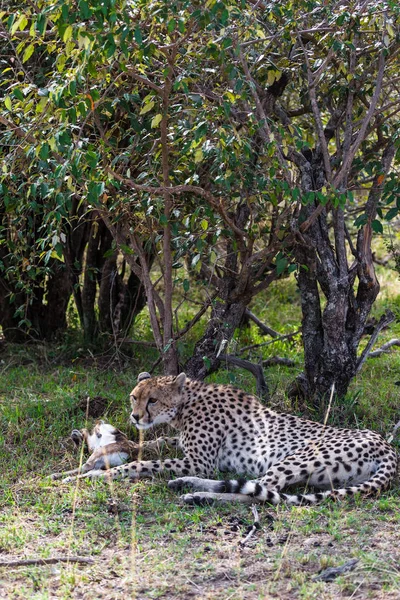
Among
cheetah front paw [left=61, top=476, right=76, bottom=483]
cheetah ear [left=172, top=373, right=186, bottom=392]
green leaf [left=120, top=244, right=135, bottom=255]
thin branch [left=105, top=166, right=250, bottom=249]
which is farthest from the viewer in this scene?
green leaf [left=120, top=244, right=135, bottom=255]

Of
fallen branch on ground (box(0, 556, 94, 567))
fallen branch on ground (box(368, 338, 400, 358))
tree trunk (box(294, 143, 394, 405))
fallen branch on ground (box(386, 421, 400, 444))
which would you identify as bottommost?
fallen branch on ground (box(0, 556, 94, 567))

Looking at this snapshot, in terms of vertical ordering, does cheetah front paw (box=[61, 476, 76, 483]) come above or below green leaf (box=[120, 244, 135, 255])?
below

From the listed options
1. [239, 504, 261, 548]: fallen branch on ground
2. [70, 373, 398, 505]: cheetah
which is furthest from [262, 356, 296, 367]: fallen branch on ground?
[239, 504, 261, 548]: fallen branch on ground

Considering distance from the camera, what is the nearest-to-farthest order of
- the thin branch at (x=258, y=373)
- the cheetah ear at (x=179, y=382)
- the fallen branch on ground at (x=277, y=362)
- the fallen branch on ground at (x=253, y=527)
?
1. the fallen branch on ground at (x=253, y=527)
2. the cheetah ear at (x=179, y=382)
3. the thin branch at (x=258, y=373)
4. the fallen branch on ground at (x=277, y=362)

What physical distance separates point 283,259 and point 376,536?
6.01 ft

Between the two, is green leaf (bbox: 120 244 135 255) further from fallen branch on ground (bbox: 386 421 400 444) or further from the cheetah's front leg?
fallen branch on ground (bbox: 386 421 400 444)

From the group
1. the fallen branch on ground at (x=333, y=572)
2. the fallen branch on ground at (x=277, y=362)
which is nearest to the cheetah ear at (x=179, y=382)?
the fallen branch on ground at (x=277, y=362)

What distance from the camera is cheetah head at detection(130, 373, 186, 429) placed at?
533 centimetres

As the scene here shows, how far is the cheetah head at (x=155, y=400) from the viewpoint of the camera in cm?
533

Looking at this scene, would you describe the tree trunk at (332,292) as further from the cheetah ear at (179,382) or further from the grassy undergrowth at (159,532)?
the cheetah ear at (179,382)

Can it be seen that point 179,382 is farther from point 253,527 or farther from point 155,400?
point 253,527

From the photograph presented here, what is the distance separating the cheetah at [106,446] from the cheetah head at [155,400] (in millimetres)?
125

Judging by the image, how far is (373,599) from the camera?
344cm

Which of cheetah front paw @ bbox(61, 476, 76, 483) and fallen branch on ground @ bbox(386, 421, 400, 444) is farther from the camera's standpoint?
fallen branch on ground @ bbox(386, 421, 400, 444)
